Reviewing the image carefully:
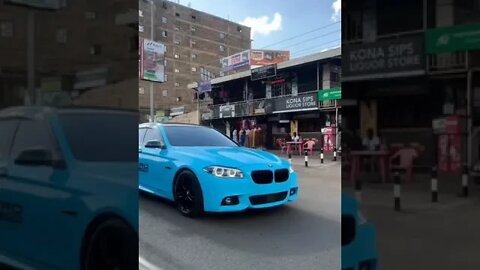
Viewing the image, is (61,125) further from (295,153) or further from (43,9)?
(295,153)

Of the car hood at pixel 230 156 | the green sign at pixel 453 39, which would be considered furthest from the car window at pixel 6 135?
the green sign at pixel 453 39

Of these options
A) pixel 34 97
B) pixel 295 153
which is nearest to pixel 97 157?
pixel 34 97

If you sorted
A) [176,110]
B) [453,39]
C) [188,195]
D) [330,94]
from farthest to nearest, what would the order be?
1. [176,110]
2. [188,195]
3. [330,94]
4. [453,39]

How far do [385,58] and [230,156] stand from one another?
495 millimetres

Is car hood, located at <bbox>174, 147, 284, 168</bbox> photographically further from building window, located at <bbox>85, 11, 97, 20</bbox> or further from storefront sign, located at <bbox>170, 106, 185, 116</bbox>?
building window, located at <bbox>85, 11, 97, 20</bbox>

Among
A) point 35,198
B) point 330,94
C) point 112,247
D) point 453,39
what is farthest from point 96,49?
point 453,39

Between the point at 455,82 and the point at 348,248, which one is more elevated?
the point at 455,82

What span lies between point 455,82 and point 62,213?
1099 mm

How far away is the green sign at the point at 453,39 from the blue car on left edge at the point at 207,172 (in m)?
0.49

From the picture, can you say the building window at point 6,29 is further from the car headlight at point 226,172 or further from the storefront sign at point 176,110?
the car headlight at point 226,172

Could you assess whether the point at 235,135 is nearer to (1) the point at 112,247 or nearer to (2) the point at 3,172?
(1) the point at 112,247

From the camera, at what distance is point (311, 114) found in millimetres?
1123

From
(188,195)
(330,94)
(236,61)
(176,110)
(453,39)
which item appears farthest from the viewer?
(236,61)

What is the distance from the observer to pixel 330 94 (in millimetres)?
1091
